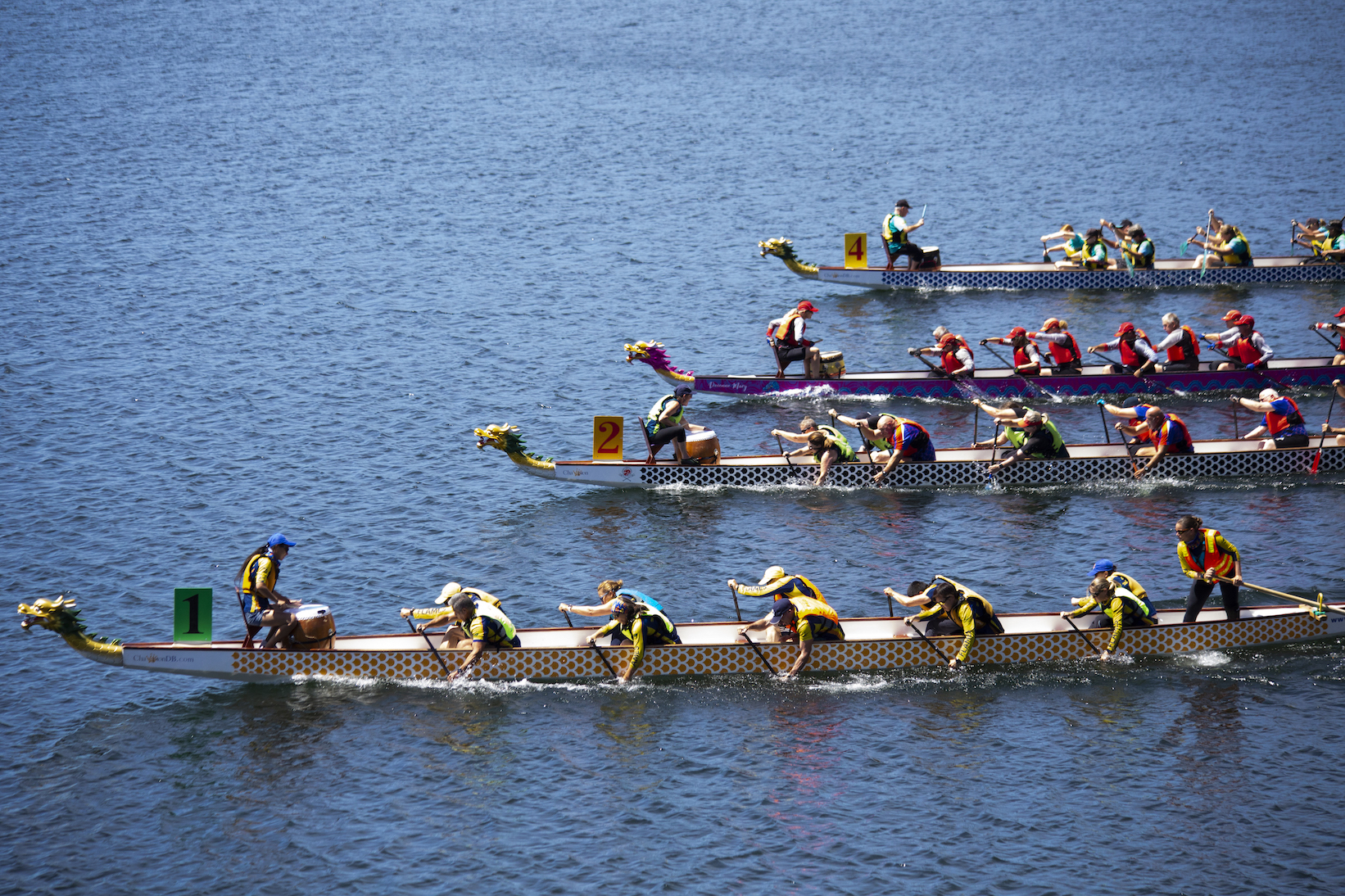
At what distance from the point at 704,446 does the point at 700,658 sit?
30.8 feet

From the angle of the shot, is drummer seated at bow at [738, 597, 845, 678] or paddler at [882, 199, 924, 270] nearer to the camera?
drummer seated at bow at [738, 597, 845, 678]

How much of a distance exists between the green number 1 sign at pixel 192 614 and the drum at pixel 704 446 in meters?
12.8

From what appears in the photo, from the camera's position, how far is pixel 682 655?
2422cm

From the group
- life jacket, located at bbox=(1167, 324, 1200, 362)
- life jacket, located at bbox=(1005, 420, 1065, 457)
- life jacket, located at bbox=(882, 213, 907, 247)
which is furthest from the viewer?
life jacket, located at bbox=(882, 213, 907, 247)

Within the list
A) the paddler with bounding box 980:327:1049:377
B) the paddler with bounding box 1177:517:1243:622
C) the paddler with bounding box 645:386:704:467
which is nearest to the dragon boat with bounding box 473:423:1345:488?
the paddler with bounding box 645:386:704:467

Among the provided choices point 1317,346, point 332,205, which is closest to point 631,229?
point 332,205

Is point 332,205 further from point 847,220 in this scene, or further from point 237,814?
point 237,814

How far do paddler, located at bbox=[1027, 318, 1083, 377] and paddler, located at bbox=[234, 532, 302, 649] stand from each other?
23.3m

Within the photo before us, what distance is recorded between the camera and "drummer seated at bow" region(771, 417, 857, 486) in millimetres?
32375

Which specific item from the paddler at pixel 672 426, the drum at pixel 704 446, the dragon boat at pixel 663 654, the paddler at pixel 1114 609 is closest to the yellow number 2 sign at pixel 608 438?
the paddler at pixel 672 426

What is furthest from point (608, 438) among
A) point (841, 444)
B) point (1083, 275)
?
point (1083, 275)

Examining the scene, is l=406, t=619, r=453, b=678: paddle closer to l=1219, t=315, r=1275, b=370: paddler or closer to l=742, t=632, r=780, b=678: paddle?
l=742, t=632, r=780, b=678: paddle

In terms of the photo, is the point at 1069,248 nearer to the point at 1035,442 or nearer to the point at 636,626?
the point at 1035,442

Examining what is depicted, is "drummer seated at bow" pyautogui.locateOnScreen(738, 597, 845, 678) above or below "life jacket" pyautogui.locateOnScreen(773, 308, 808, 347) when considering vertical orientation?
below
